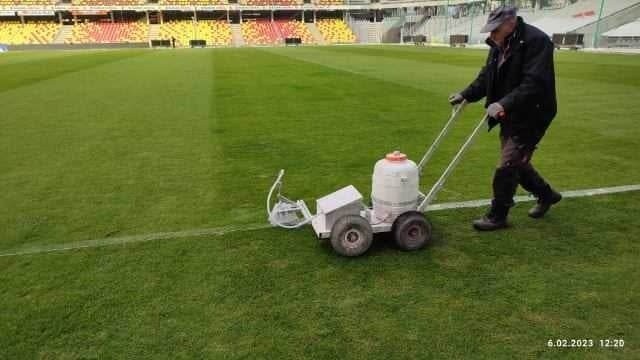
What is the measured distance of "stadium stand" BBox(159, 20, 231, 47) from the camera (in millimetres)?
64812

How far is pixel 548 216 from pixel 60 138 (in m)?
8.07

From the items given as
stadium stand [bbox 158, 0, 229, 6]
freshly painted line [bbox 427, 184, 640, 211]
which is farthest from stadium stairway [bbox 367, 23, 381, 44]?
freshly painted line [bbox 427, 184, 640, 211]

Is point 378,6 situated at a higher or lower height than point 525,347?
higher

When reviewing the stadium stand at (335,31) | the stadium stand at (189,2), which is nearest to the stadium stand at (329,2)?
the stadium stand at (335,31)

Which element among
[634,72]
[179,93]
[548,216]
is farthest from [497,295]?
[634,72]

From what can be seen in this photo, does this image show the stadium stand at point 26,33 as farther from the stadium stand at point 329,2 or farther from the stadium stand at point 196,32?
the stadium stand at point 329,2

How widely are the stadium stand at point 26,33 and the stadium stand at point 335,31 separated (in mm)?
37189

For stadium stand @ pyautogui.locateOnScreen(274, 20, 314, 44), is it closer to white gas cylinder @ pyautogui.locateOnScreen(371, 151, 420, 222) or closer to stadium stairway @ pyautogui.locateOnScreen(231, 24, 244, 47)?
stadium stairway @ pyautogui.locateOnScreen(231, 24, 244, 47)

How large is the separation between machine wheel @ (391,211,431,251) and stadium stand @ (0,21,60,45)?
68.1 metres

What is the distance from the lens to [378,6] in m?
75.4

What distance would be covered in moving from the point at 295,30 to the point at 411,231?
70.4 metres

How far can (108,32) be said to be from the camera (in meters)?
62.8

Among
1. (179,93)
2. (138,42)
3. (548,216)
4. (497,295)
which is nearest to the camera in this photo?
(497,295)

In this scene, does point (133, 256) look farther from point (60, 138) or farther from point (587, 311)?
point (60, 138)
